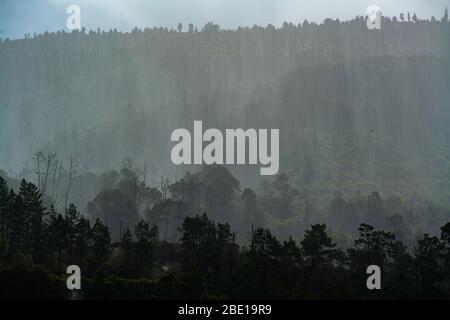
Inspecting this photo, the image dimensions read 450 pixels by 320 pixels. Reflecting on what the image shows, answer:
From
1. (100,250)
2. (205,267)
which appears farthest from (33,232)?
(205,267)

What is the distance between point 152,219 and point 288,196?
140ft

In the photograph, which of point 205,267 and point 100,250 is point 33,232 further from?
point 205,267

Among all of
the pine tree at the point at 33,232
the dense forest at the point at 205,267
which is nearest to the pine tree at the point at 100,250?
the dense forest at the point at 205,267

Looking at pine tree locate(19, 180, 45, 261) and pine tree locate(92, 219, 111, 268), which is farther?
pine tree locate(19, 180, 45, 261)

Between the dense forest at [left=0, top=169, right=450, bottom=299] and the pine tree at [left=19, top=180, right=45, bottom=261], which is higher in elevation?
the pine tree at [left=19, top=180, right=45, bottom=261]

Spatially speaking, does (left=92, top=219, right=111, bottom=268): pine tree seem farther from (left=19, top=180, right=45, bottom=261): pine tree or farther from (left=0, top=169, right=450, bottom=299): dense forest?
(left=19, top=180, right=45, bottom=261): pine tree

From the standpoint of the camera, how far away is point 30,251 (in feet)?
206

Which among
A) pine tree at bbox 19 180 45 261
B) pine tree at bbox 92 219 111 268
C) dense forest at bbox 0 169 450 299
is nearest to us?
dense forest at bbox 0 169 450 299

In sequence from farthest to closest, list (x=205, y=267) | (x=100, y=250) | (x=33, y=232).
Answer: (x=33, y=232)
(x=100, y=250)
(x=205, y=267)

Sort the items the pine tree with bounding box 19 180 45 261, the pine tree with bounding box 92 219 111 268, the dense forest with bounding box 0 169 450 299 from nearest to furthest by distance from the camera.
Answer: the dense forest with bounding box 0 169 450 299
the pine tree with bounding box 92 219 111 268
the pine tree with bounding box 19 180 45 261

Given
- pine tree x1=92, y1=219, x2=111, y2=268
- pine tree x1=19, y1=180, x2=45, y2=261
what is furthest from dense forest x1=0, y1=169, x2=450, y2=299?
pine tree x1=19, y1=180, x2=45, y2=261

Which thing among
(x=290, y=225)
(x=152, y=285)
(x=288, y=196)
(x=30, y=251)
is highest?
(x=288, y=196)
